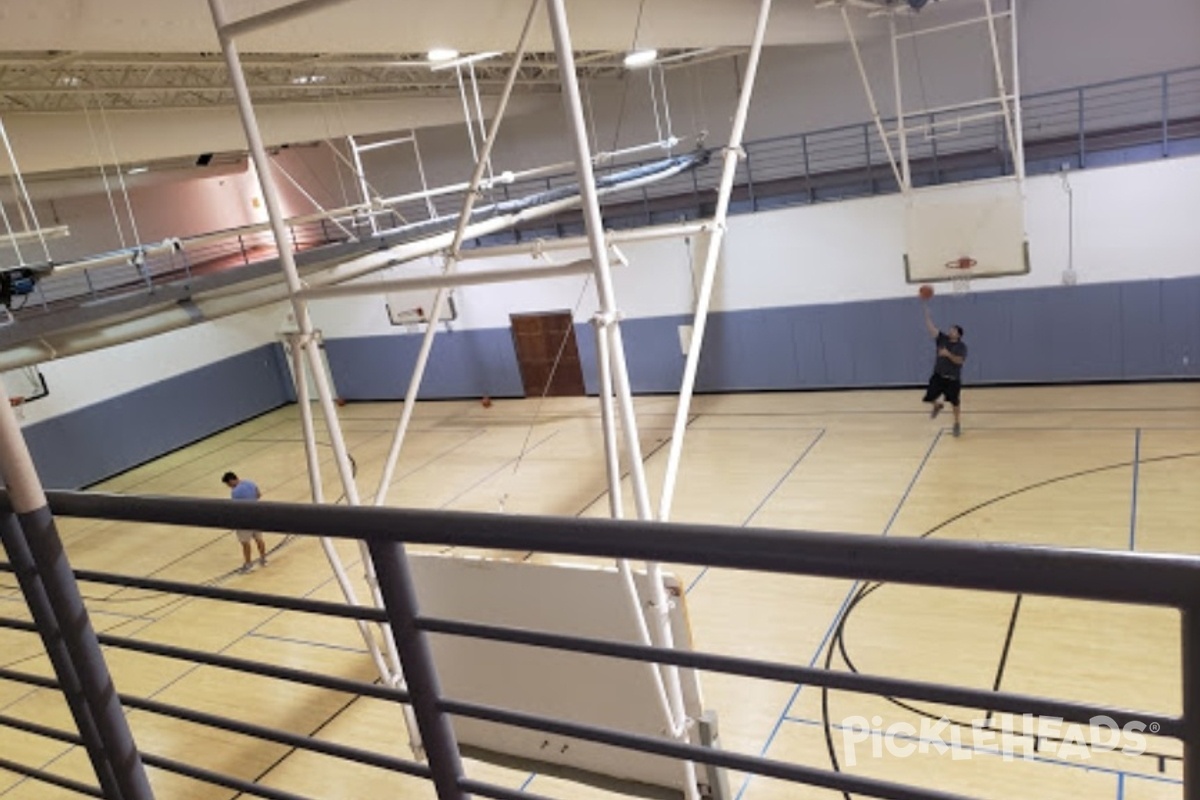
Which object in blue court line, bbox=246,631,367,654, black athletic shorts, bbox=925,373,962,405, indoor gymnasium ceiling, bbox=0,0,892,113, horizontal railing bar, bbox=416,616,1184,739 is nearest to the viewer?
horizontal railing bar, bbox=416,616,1184,739

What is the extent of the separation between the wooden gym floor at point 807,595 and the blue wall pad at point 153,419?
266cm

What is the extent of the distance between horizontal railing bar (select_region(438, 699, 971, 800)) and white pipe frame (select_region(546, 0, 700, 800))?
3106mm

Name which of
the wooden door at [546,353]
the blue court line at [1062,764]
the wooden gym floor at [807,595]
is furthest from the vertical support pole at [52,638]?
the wooden door at [546,353]

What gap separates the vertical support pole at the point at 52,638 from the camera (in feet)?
6.92

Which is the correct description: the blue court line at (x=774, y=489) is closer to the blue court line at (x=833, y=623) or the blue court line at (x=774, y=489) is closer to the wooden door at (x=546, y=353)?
the blue court line at (x=833, y=623)

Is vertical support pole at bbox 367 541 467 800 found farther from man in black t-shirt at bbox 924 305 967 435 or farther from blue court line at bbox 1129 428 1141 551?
man in black t-shirt at bbox 924 305 967 435

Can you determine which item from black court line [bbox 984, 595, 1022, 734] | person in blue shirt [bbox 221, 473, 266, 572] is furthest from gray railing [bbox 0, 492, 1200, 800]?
person in blue shirt [bbox 221, 473, 266, 572]

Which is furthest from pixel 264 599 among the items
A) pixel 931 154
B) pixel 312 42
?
pixel 931 154

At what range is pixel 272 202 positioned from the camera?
17.4ft

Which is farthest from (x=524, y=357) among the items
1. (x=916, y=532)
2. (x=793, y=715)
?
(x=793, y=715)

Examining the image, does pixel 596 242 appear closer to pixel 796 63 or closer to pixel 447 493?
pixel 447 493

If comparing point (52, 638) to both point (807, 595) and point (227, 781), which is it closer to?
point (227, 781)

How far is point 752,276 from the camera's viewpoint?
15242mm

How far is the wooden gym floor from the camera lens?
6473 mm
